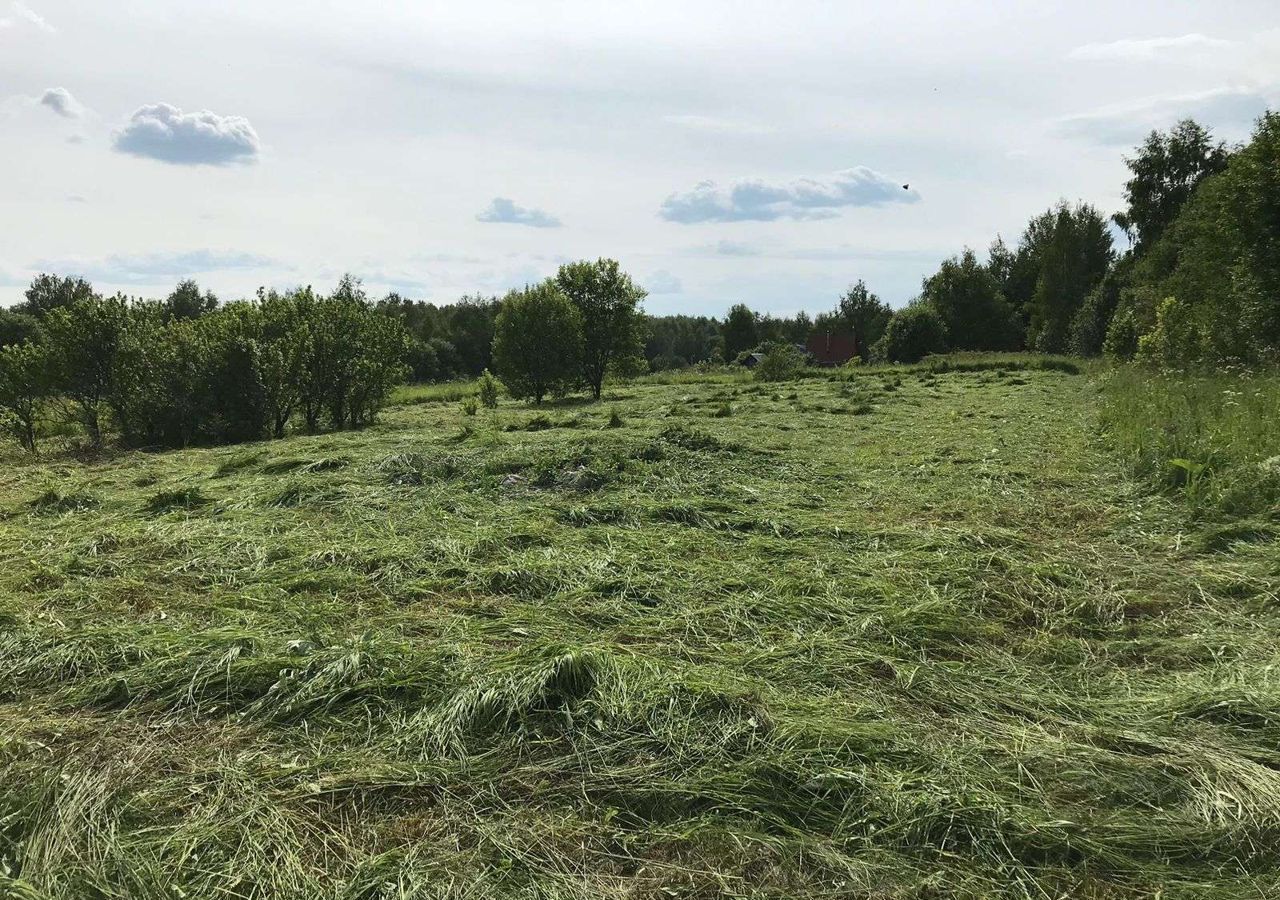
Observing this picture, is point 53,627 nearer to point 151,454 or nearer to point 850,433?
point 151,454

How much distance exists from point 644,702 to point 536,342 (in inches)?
841

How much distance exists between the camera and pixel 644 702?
3.12 m

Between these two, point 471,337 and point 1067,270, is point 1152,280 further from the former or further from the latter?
point 471,337

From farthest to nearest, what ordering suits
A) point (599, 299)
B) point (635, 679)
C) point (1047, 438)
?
point (599, 299), point (1047, 438), point (635, 679)

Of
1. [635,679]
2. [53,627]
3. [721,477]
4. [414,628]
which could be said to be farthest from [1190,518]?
[53,627]

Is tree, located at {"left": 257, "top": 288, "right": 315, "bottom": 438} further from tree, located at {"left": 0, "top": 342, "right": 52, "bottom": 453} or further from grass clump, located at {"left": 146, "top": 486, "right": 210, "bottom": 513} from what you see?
grass clump, located at {"left": 146, "top": 486, "right": 210, "bottom": 513}

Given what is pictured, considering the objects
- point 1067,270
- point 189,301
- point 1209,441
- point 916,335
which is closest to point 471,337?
point 189,301

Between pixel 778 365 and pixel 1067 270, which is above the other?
pixel 1067 270

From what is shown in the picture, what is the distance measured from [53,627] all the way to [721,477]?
577 centimetres

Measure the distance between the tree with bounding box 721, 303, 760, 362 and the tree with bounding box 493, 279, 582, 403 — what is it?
43.2m

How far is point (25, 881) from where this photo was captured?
2.24 meters

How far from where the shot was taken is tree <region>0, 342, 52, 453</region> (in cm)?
1280

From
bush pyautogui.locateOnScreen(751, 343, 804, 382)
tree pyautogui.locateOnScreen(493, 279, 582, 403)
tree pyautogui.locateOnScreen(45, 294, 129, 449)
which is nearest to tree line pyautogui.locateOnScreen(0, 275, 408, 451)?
tree pyautogui.locateOnScreen(45, 294, 129, 449)

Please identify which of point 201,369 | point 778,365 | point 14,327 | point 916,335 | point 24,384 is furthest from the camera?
point 14,327
